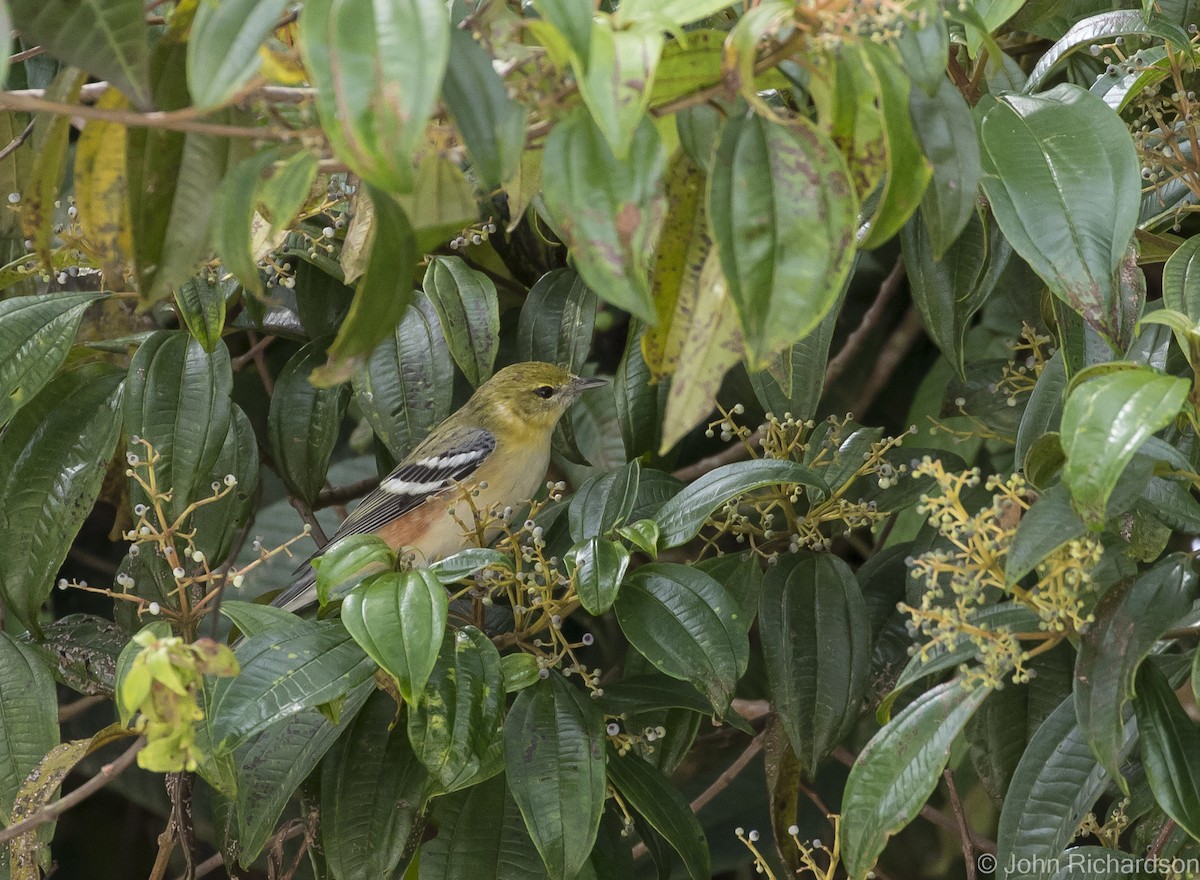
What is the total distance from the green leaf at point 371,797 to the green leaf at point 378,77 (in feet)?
3.89

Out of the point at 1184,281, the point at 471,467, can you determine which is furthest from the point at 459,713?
the point at 471,467

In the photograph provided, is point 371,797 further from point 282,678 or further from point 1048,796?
point 1048,796

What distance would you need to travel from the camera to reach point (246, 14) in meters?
1.02

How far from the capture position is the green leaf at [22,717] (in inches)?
80.2

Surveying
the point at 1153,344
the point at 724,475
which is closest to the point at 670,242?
the point at 724,475

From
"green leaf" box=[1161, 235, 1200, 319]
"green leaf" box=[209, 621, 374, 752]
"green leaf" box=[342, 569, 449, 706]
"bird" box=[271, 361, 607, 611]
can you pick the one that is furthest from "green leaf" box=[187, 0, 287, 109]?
"bird" box=[271, 361, 607, 611]

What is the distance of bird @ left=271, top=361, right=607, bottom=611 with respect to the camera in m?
→ 3.53

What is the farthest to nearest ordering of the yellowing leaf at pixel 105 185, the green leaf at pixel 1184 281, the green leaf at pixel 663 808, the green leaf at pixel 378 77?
the green leaf at pixel 663 808, the green leaf at pixel 1184 281, the yellowing leaf at pixel 105 185, the green leaf at pixel 378 77

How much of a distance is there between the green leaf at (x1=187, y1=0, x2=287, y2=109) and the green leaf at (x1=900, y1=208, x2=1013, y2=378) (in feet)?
4.15

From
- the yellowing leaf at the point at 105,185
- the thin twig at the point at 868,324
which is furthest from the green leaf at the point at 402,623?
the thin twig at the point at 868,324

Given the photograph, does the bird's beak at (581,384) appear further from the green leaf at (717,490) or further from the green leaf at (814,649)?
the green leaf at (717,490)

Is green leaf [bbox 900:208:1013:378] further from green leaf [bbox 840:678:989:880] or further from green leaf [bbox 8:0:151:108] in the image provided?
green leaf [bbox 8:0:151:108]

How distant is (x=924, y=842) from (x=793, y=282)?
297cm

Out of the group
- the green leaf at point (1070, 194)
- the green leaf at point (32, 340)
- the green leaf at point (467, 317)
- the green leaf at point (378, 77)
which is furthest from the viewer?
the green leaf at point (467, 317)
